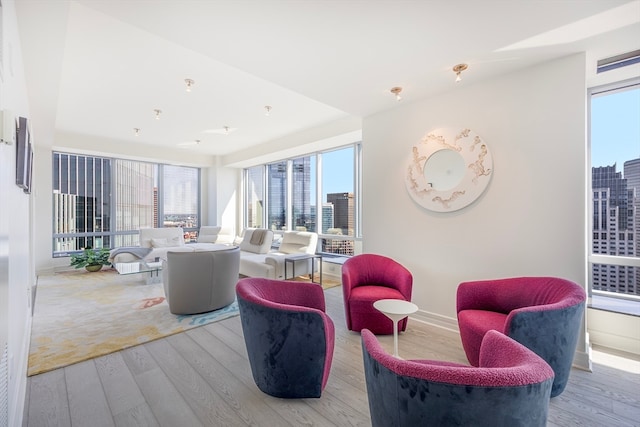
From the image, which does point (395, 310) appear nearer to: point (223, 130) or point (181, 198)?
point (223, 130)

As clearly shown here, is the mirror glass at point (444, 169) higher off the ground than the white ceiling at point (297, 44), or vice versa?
the white ceiling at point (297, 44)

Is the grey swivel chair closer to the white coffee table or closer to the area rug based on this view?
the area rug

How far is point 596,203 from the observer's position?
280 centimetres

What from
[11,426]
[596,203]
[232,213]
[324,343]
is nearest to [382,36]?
[324,343]

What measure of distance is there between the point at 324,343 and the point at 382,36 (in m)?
2.21

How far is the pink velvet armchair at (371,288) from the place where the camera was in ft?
8.86

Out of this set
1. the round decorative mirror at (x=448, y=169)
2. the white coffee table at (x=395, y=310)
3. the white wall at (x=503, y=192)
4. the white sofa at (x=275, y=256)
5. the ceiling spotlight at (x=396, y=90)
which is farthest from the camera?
the white sofa at (x=275, y=256)

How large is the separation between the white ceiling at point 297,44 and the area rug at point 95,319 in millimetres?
2558

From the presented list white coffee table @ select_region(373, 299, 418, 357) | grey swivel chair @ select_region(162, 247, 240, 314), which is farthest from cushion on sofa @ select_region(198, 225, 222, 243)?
white coffee table @ select_region(373, 299, 418, 357)

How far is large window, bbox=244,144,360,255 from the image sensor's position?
5508 mm

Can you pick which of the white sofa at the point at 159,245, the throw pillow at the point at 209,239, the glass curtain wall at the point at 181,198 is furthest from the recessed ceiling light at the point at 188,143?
the throw pillow at the point at 209,239

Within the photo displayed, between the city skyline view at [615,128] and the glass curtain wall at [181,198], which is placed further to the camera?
the glass curtain wall at [181,198]

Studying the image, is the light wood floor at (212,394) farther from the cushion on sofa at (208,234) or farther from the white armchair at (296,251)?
the cushion on sofa at (208,234)

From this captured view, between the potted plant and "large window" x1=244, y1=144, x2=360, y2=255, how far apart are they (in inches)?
138
